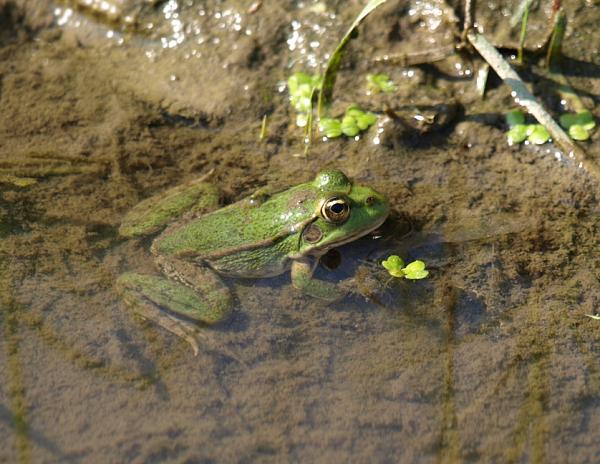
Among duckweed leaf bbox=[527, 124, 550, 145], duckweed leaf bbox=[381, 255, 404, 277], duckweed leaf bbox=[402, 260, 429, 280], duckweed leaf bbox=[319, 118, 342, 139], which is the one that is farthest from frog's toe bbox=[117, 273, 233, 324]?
duckweed leaf bbox=[527, 124, 550, 145]

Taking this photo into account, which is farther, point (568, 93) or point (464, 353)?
point (568, 93)

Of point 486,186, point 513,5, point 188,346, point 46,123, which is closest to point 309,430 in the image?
point 188,346

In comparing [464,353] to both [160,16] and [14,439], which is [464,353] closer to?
[14,439]

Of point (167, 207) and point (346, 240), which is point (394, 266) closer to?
point (346, 240)

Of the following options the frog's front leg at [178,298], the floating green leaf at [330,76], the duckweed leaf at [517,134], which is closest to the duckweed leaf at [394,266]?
the frog's front leg at [178,298]

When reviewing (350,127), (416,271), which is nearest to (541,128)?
(350,127)

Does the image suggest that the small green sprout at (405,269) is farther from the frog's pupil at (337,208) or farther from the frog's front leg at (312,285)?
the frog's pupil at (337,208)
